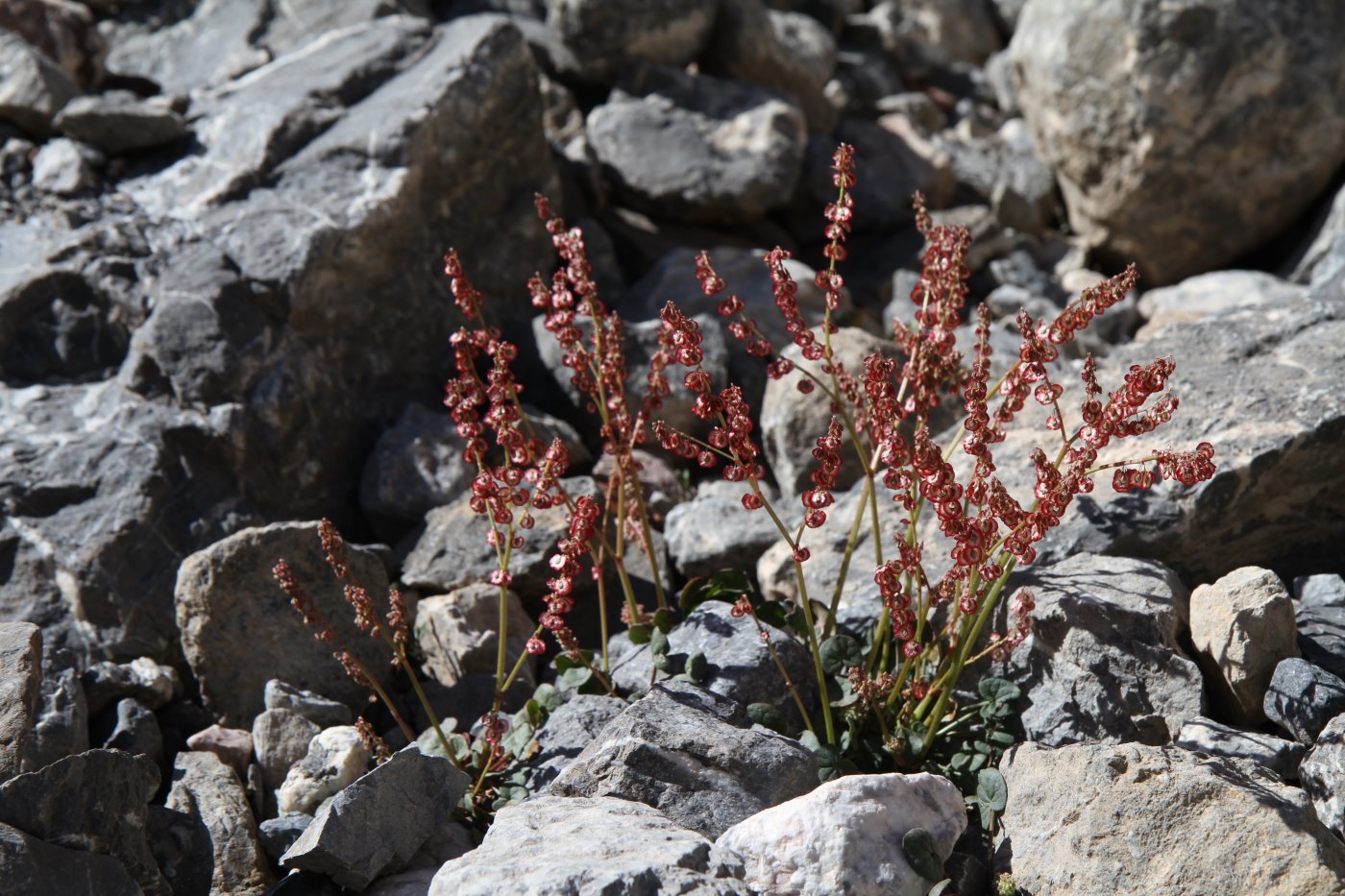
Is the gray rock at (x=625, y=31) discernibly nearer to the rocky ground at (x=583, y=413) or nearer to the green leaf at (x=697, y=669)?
the rocky ground at (x=583, y=413)

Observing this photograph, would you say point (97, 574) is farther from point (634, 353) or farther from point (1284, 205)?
point (1284, 205)

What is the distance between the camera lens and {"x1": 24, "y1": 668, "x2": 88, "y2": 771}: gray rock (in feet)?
11.0

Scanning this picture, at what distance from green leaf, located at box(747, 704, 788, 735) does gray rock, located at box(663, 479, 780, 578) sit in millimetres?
923

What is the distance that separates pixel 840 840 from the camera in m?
2.71

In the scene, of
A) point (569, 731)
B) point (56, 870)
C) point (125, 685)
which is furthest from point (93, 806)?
point (569, 731)

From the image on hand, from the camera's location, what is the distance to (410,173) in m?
5.16

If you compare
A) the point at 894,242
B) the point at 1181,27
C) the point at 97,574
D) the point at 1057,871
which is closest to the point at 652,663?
the point at 1057,871

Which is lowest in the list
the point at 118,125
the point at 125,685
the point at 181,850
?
the point at 125,685

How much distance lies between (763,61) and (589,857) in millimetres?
5325

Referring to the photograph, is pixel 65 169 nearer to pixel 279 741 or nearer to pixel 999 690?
pixel 279 741

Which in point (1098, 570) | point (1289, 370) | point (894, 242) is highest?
point (1289, 370)

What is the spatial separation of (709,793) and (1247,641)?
4.57 ft

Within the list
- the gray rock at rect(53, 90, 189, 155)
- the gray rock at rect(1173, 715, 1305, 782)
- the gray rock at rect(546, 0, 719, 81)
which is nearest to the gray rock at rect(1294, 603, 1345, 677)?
the gray rock at rect(1173, 715, 1305, 782)

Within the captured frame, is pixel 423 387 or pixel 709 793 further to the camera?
pixel 423 387
